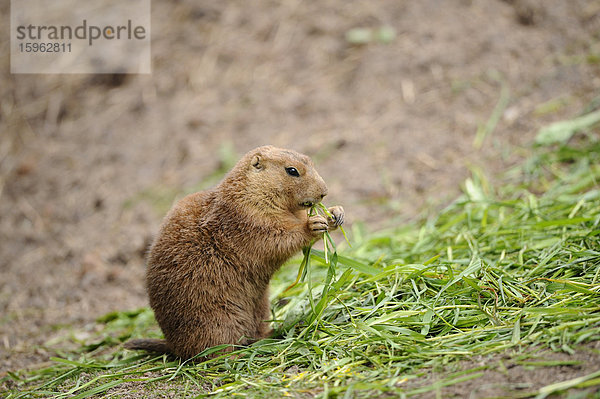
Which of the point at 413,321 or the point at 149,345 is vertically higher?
the point at 413,321

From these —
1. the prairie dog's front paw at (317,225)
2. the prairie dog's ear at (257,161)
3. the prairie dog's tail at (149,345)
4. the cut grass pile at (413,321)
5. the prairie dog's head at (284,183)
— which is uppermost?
the prairie dog's ear at (257,161)

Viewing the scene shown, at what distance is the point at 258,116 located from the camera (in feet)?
27.8

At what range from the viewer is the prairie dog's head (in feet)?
13.0

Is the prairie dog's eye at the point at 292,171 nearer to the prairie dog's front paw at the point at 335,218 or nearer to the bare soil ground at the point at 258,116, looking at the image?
the prairie dog's front paw at the point at 335,218

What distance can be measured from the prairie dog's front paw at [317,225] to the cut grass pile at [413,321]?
200 mm

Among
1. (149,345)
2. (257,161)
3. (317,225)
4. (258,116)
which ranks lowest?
(149,345)

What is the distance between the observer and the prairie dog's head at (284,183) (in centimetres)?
395

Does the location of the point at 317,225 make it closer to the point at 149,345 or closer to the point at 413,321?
the point at 413,321

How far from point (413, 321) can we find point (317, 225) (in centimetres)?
91

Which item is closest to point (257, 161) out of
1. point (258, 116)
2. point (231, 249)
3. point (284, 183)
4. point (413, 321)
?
point (284, 183)

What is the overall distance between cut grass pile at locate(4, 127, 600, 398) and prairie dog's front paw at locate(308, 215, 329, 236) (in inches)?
7.9

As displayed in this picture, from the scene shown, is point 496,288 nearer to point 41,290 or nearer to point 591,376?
point 591,376

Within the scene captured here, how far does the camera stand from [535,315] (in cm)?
322

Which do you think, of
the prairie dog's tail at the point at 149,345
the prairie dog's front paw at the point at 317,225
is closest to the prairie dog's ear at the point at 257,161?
the prairie dog's front paw at the point at 317,225
